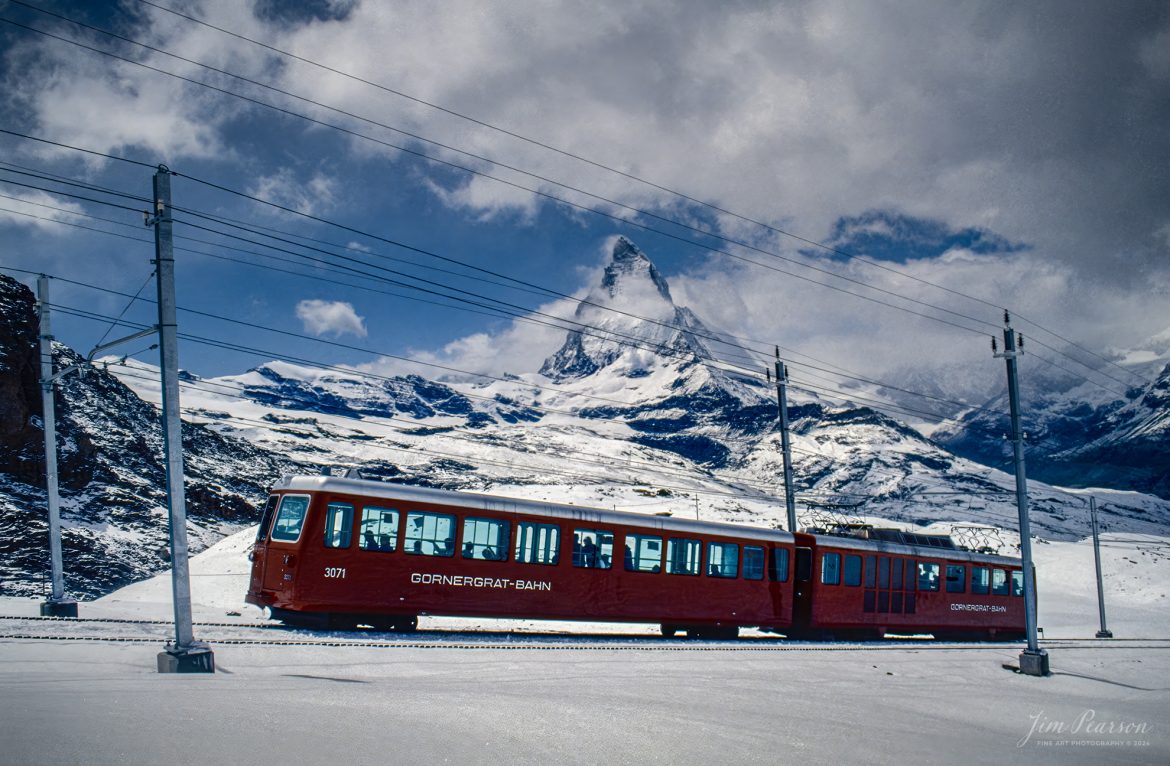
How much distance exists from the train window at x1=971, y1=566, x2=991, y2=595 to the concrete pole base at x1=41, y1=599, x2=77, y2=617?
30.9m

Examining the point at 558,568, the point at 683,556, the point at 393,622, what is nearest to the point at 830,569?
the point at 683,556

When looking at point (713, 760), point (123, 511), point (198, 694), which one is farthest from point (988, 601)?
Result: point (123, 511)

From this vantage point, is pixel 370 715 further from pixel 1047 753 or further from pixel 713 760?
pixel 1047 753

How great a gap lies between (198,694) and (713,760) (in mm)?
6472

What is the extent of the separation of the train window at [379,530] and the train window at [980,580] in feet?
78.6

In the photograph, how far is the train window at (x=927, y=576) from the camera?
3097 cm

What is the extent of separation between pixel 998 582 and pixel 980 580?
1.39 metres

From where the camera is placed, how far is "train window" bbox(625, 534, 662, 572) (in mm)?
24000

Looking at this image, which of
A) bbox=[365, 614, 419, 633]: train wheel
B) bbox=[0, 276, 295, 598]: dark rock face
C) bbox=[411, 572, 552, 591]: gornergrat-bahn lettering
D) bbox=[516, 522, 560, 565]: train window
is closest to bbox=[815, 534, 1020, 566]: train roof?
bbox=[516, 522, 560, 565]: train window

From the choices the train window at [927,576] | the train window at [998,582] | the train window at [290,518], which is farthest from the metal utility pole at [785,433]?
the train window at [290,518]

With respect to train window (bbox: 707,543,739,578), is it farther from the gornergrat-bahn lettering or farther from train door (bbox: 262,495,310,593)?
train door (bbox: 262,495,310,593)

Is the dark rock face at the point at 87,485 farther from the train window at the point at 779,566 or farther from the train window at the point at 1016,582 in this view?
A: the train window at the point at 1016,582

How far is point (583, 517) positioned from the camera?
23344mm

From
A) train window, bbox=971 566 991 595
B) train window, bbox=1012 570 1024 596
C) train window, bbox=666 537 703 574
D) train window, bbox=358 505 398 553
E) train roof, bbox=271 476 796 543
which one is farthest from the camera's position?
train window, bbox=1012 570 1024 596
